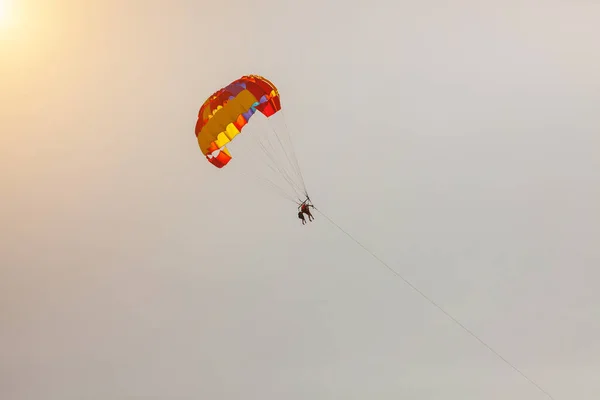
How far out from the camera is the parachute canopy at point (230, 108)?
12.5 meters

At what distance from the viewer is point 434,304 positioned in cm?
1791

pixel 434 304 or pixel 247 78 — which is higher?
pixel 434 304

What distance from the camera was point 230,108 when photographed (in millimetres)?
12523

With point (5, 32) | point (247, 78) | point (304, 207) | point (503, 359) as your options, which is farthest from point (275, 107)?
point (503, 359)

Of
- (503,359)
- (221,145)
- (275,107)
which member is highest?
(503,359)

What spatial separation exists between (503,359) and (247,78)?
11.0m

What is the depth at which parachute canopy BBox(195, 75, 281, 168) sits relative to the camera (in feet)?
41.1

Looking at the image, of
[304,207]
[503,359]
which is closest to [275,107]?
[304,207]

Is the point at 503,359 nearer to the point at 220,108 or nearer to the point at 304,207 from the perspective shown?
the point at 304,207

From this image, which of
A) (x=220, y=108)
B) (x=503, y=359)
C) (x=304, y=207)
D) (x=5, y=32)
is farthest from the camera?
(x=503, y=359)

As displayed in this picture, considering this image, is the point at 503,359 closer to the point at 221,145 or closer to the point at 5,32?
the point at 221,145

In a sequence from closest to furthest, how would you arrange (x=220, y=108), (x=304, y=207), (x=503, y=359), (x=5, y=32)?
(x=220, y=108) < (x=304, y=207) < (x=5, y=32) < (x=503, y=359)

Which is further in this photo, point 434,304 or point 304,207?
point 434,304

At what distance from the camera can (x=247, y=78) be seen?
1284 centimetres
